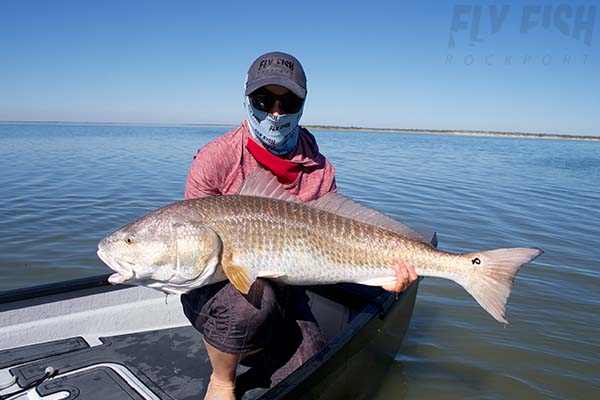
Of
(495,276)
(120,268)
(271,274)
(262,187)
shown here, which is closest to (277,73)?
(262,187)

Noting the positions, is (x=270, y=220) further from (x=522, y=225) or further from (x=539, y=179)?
(x=539, y=179)

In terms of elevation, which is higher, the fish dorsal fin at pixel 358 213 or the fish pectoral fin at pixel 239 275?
the fish dorsal fin at pixel 358 213

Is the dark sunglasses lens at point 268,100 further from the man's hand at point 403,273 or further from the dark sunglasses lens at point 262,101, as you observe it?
the man's hand at point 403,273

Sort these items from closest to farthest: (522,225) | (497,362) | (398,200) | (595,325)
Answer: (497,362)
(595,325)
(522,225)
(398,200)

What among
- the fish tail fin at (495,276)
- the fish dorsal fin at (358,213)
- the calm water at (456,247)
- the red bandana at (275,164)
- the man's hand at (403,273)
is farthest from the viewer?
the calm water at (456,247)

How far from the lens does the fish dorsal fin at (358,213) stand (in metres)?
3.30

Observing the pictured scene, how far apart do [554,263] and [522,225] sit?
294 centimetres

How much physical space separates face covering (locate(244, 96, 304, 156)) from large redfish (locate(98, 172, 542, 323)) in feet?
1.51

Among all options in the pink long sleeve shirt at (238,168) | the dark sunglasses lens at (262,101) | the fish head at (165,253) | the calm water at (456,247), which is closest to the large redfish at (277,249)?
the fish head at (165,253)

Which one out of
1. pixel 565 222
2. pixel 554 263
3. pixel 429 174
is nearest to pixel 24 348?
pixel 554 263

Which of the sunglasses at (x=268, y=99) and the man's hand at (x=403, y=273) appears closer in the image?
the man's hand at (x=403, y=273)

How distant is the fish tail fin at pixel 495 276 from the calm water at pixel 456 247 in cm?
223

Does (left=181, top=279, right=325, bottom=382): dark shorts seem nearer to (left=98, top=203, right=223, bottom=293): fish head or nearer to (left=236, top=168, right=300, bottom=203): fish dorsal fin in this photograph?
(left=98, top=203, right=223, bottom=293): fish head

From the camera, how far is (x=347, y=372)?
3281mm
